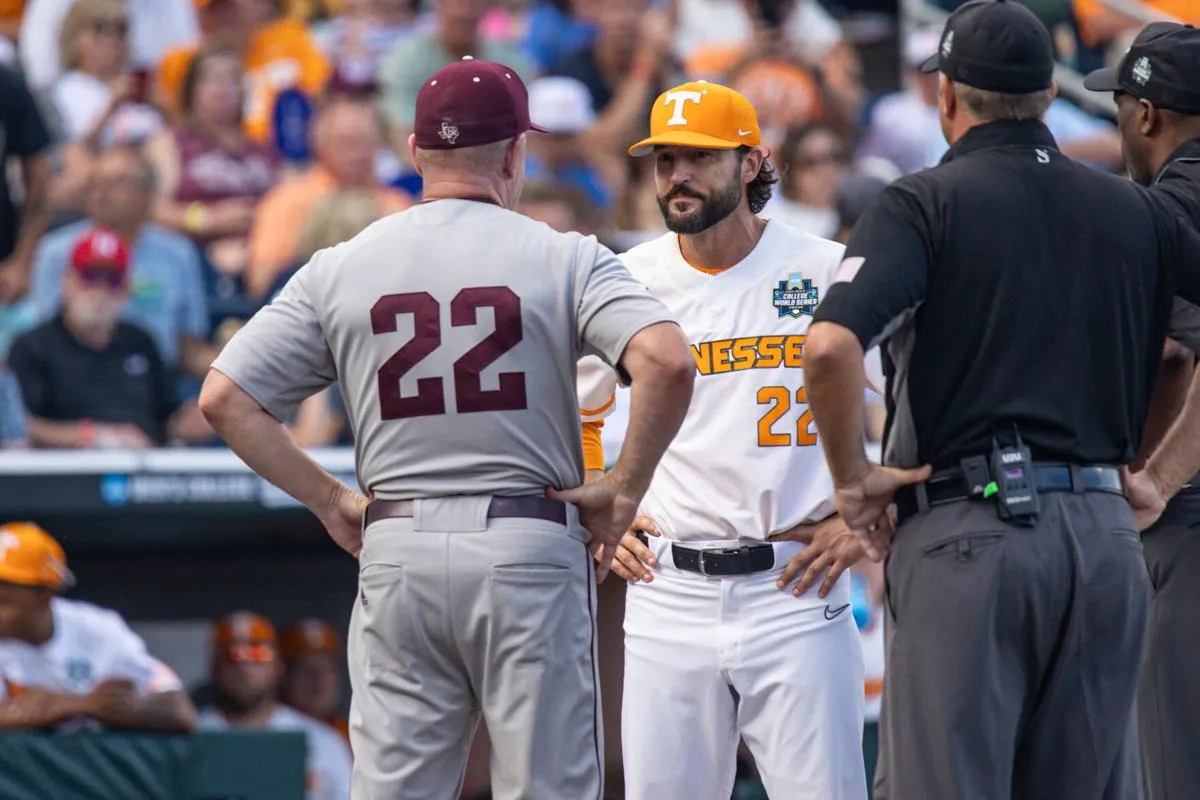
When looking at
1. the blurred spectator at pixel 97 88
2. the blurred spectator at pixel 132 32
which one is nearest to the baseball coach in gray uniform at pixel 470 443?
the blurred spectator at pixel 97 88

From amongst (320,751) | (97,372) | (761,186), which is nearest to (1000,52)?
(761,186)

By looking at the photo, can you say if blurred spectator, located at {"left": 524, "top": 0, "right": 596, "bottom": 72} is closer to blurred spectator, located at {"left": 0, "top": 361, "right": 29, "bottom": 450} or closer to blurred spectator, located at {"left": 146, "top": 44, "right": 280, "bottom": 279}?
blurred spectator, located at {"left": 146, "top": 44, "right": 280, "bottom": 279}

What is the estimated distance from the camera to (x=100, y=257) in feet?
29.4

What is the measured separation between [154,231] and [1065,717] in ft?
22.5

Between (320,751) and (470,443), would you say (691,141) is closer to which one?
(470,443)

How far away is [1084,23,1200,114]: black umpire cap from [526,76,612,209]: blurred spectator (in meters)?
5.76

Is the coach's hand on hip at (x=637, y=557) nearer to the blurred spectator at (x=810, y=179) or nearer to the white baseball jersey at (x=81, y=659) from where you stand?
the white baseball jersey at (x=81, y=659)

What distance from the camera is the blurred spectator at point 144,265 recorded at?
9.28 metres

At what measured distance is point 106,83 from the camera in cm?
1042

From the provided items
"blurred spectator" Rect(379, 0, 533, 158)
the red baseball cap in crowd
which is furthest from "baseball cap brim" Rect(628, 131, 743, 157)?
"blurred spectator" Rect(379, 0, 533, 158)

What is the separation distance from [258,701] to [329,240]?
2394mm

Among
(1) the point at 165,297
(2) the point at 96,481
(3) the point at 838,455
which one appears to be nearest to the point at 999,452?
(3) the point at 838,455

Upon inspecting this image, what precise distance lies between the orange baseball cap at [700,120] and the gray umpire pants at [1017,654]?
140cm

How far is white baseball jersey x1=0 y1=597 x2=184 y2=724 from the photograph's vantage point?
25.9 ft
